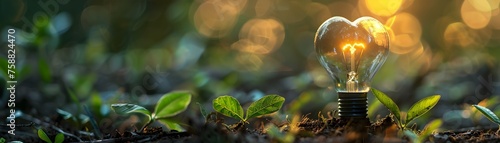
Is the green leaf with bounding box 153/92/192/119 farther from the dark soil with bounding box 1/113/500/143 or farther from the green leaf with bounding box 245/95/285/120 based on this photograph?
the green leaf with bounding box 245/95/285/120

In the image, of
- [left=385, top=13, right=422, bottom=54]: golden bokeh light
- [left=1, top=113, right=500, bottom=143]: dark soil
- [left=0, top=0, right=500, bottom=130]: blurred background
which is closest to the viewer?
[left=1, top=113, right=500, bottom=143]: dark soil

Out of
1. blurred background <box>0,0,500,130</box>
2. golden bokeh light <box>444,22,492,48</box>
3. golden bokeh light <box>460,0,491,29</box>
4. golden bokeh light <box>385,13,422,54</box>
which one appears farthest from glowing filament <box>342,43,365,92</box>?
golden bokeh light <box>460,0,491,29</box>

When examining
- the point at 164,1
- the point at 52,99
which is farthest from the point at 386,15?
the point at 52,99

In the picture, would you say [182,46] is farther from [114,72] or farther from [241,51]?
[241,51]

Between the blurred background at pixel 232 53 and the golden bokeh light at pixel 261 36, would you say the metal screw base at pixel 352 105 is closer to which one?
the blurred background at pixel 232 53

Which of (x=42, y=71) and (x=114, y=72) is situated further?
(x=114, y=72)

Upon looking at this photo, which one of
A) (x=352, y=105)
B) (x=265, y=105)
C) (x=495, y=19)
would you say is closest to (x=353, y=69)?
(x=352, y=105)
